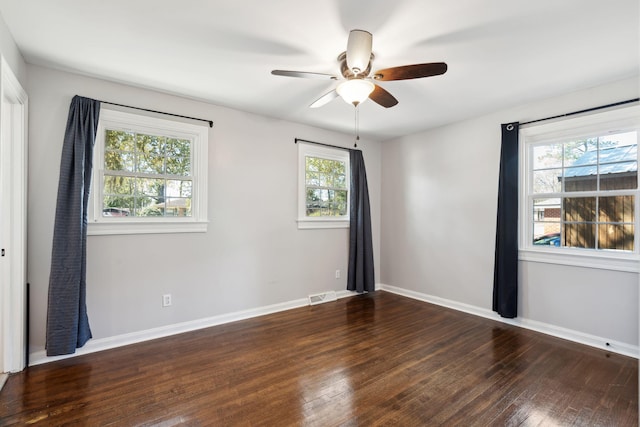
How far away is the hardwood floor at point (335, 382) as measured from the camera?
1948 millimetres

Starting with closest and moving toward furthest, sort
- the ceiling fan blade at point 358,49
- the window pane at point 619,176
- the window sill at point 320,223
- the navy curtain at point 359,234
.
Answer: the ceiling fan blade at point 358,49, the window pane at point 619,176, the window sill at point 320,223, the navy curtain at point 359,234

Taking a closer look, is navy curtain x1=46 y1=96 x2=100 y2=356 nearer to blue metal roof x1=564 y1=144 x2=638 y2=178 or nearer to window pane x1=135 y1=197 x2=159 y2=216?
window pane x1=135 y1=197 x2=159 y2=216

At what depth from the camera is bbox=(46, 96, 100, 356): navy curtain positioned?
2.55 meters

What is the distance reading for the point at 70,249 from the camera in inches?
102

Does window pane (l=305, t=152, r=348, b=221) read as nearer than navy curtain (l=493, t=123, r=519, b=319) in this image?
No

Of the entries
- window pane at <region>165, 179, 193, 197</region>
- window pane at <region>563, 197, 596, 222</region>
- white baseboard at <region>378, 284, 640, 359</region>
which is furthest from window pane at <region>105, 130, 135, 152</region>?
window pane at <region>563, 197, 596, 222</region>

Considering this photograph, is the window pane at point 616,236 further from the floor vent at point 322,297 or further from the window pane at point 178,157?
the window pane at point 178,157

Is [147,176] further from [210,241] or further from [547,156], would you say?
[547,156]

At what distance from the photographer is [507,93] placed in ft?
10.5

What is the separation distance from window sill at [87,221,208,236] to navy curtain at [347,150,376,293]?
221cm

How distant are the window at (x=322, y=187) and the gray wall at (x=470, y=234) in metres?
0.86

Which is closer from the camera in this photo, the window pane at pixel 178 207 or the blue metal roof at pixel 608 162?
the blue metal roof at pixel 608 162

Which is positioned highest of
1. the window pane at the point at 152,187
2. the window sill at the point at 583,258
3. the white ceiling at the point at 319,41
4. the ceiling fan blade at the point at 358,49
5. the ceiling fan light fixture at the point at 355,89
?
the white ceiling at the point at 319,41

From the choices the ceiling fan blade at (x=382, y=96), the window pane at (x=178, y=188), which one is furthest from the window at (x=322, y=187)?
the ceiling fan blade at (x=382, y=96)
